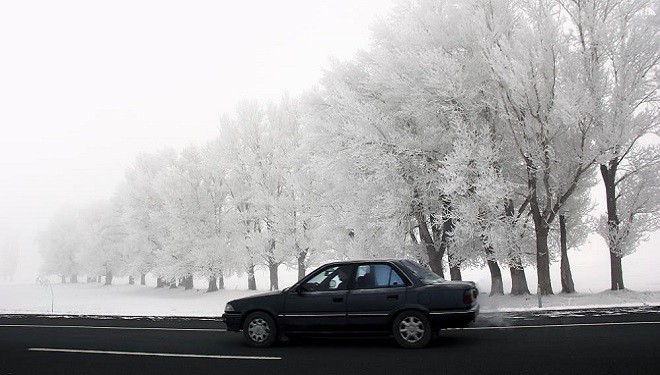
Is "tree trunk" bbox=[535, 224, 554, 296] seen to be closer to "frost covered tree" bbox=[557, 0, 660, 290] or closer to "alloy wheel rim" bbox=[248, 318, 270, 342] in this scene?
"frost covered tree" bbox=[557, 0, 660, 290]

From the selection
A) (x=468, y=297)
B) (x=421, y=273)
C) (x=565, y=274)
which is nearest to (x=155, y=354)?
(x=421, y=273)

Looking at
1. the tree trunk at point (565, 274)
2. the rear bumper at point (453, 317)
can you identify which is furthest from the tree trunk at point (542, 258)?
the rear bumper at point (453, 317)

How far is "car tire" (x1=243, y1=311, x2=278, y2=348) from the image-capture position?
10.3 metres

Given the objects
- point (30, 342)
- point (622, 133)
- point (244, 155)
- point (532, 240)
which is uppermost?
point (244, 155)

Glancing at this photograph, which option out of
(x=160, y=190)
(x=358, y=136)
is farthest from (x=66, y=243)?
(x=358, y=136)

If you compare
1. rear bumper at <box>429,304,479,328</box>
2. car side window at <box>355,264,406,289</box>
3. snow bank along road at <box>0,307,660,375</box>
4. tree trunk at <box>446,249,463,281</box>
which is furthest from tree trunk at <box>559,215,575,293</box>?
car side window at <box>355,264,406,289</box>

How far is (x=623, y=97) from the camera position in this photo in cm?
1920

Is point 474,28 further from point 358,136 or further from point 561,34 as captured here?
point 358,136

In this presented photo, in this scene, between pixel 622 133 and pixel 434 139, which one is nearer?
pixel 622 133

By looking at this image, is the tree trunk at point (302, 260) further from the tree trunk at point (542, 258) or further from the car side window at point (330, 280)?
the car side window at point (330, 280)

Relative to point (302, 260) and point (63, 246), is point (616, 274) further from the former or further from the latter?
point (63, 246)

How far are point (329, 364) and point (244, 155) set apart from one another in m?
30.1

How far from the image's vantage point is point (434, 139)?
22.1 m

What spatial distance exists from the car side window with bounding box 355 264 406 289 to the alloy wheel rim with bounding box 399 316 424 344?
2.15 ft
